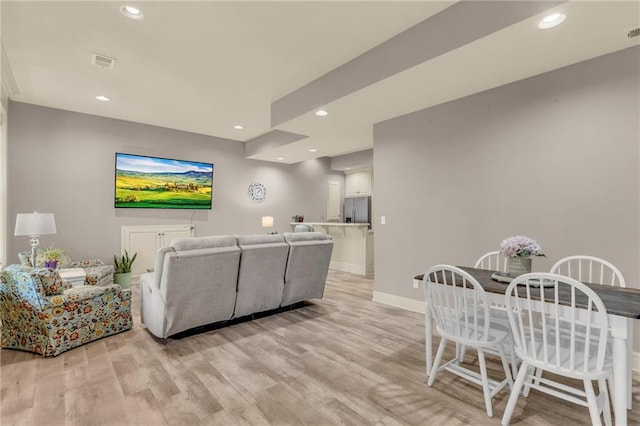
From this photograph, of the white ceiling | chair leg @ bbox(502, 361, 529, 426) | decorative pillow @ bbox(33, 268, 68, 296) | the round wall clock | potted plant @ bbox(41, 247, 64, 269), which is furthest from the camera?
the round wall clock

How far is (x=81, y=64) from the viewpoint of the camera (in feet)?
11.0

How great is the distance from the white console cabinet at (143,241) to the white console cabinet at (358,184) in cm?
465

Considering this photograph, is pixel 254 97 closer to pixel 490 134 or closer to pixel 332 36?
pixel 332 36

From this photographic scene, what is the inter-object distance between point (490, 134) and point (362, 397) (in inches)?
113

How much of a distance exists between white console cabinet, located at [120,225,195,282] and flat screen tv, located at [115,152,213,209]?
0.41 meters

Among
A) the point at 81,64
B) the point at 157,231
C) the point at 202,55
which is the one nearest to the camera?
the point at 202,55

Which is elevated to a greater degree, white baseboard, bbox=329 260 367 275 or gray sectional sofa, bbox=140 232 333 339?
gray sectional sofa, bbox=140 232 333 339

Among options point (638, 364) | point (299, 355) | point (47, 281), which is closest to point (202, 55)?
point (47, 281)

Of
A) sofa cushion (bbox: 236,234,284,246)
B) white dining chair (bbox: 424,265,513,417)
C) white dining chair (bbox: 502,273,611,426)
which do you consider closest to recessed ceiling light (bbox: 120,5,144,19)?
sofa cushion (bbox: 236,234,284,246)

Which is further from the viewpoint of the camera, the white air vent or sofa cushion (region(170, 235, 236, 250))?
the white air vent

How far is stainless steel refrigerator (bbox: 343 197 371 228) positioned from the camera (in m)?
7.93

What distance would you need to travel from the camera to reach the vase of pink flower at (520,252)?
2.12 metres

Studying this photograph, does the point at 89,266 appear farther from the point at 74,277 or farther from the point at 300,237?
the point at 300,237

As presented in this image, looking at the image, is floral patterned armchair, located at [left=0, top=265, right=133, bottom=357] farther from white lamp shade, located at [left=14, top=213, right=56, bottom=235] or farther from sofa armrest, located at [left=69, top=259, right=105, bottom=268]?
sofa armrest, located at [left=69, top=259, right=105, bottom=268]
